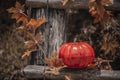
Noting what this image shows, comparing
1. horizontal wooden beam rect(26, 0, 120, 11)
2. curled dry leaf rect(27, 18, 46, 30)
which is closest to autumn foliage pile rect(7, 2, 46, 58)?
curled dry leaf rect(27, 18, 46, 30)

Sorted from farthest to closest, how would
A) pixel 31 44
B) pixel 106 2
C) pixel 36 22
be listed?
pixel 31 44 < pixel 36 22 < pixel 106 2

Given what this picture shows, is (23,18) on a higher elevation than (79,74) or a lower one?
higher

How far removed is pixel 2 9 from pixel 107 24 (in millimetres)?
3602

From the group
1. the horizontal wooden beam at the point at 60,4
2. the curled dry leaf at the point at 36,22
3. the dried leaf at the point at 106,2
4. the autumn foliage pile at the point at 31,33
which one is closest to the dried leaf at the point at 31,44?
the autumn foliage pile at the point at 31,33

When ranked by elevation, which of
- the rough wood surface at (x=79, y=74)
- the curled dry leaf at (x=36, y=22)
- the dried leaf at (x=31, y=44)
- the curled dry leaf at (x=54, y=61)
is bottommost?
the rough wood surface at (x=79, y=74)

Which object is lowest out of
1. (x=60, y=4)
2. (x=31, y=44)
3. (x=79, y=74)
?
(x=79, y=74)

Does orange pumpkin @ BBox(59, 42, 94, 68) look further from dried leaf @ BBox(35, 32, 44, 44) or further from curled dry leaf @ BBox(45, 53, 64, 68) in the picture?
dried leaf @ BBox(35, 32, 44, 44)

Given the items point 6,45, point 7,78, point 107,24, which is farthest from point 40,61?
point 6,45

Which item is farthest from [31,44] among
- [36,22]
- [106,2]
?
[106,2]

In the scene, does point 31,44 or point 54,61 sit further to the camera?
point 31,44

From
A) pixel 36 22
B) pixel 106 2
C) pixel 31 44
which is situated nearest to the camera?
pixel 106 2

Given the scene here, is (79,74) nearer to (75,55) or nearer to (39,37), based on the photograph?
(75,55)

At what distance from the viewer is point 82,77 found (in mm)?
2785

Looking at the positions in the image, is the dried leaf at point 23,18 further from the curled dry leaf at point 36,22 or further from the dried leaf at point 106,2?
the dried leaf at point 106,2
